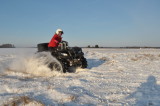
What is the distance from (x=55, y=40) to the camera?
A: 10289 mm

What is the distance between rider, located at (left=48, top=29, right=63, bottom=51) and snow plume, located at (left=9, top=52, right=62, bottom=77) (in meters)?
0.69

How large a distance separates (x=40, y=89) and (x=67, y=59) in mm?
3796

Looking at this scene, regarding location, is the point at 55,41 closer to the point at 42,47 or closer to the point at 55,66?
the point at 42,47

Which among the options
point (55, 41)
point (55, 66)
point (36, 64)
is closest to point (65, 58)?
point (55, 66)

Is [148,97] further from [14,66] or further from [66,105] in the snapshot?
[14,66]

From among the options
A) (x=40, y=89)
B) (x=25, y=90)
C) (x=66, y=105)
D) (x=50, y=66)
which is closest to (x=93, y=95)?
(x=66, y=105)

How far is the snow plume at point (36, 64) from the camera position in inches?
358

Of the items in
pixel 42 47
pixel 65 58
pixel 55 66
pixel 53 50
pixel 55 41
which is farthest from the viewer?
pixel 42 47

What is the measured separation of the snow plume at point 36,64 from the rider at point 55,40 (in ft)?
2.26

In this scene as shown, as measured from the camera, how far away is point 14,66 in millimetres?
10336

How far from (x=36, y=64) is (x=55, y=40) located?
1.56 metres

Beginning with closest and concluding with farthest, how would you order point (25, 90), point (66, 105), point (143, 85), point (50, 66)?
point (66, 105) < point (25, 90) < point (143, 85) < point (50, 66)

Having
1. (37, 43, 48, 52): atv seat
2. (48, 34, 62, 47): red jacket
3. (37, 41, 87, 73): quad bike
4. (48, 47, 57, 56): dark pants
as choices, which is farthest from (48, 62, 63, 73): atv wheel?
(37, 43, 48, 52): atv seat

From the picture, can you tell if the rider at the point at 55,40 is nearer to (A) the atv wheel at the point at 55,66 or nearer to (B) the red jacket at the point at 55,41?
(B) the red jacket at the point at 55,41
